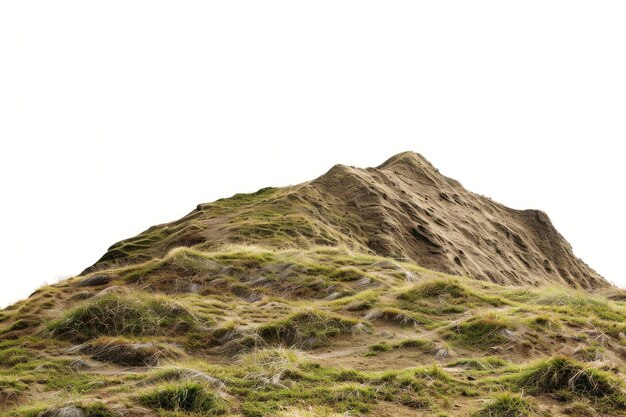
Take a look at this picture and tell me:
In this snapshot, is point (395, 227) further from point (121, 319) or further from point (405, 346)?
point (121, 319)

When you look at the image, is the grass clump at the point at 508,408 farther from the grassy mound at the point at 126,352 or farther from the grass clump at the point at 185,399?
the grassy mound at the point at 126,352

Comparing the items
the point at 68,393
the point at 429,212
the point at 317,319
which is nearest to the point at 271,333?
the point at 317,319

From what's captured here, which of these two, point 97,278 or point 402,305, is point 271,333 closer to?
point 402,305

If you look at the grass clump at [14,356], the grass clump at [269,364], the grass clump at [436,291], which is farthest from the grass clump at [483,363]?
the grass clump at [14,356]

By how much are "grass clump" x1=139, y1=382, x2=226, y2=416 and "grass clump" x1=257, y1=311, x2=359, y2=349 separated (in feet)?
8.88

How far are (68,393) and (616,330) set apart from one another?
27.7 ft

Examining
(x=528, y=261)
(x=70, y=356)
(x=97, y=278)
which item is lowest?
(x=528, y=261)

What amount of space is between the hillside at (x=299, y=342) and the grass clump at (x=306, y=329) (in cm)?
3

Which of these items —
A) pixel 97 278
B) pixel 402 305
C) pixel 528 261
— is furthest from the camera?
pixel 528 261

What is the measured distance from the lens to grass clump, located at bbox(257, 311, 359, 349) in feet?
32.1

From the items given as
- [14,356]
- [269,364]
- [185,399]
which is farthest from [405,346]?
[14,356]

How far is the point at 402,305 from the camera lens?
11039 mm

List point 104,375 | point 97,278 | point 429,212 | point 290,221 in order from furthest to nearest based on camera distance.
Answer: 1. point 429,212
2. point 290,221
3. point 97,278
4. point 104,375

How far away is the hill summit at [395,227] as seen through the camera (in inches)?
763
